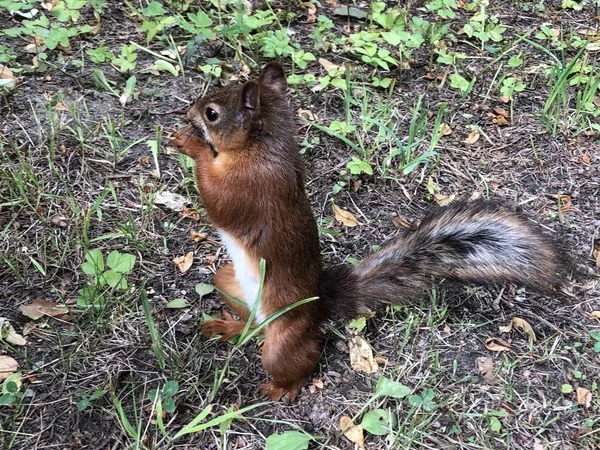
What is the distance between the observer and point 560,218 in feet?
8.76

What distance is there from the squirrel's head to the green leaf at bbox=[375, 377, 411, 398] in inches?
36.2

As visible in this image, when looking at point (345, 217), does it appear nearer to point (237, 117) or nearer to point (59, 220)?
point (237, 117)

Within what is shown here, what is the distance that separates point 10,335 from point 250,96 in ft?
3.88

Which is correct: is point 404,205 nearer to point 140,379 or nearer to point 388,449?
point 388,449

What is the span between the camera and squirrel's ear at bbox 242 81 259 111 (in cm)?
181

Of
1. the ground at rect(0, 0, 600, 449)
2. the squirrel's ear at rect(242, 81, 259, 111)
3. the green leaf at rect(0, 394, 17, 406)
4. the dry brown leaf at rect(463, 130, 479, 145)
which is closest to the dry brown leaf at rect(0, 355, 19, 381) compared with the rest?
the ground at rect(0, 0, 600, 449)

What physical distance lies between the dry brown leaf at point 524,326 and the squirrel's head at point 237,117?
119 centimetres

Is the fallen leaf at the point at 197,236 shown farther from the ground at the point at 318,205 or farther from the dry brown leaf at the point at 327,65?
the dry brown leaf at the point at 327,65

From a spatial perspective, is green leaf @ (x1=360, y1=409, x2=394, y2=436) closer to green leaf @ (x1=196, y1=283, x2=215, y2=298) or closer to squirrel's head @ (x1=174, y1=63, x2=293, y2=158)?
green leaf @ (x1=196, y1=283, x2=215, y2=298)

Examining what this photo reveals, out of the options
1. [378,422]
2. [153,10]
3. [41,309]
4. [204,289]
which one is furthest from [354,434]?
[153,10]

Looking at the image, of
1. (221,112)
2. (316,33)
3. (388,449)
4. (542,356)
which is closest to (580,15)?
(316,33)

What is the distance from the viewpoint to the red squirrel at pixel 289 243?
1.89 m

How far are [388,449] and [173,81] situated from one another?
2.14 m

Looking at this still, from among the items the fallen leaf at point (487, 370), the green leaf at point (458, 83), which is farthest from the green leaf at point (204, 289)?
the green leaf at point (458, 83)
